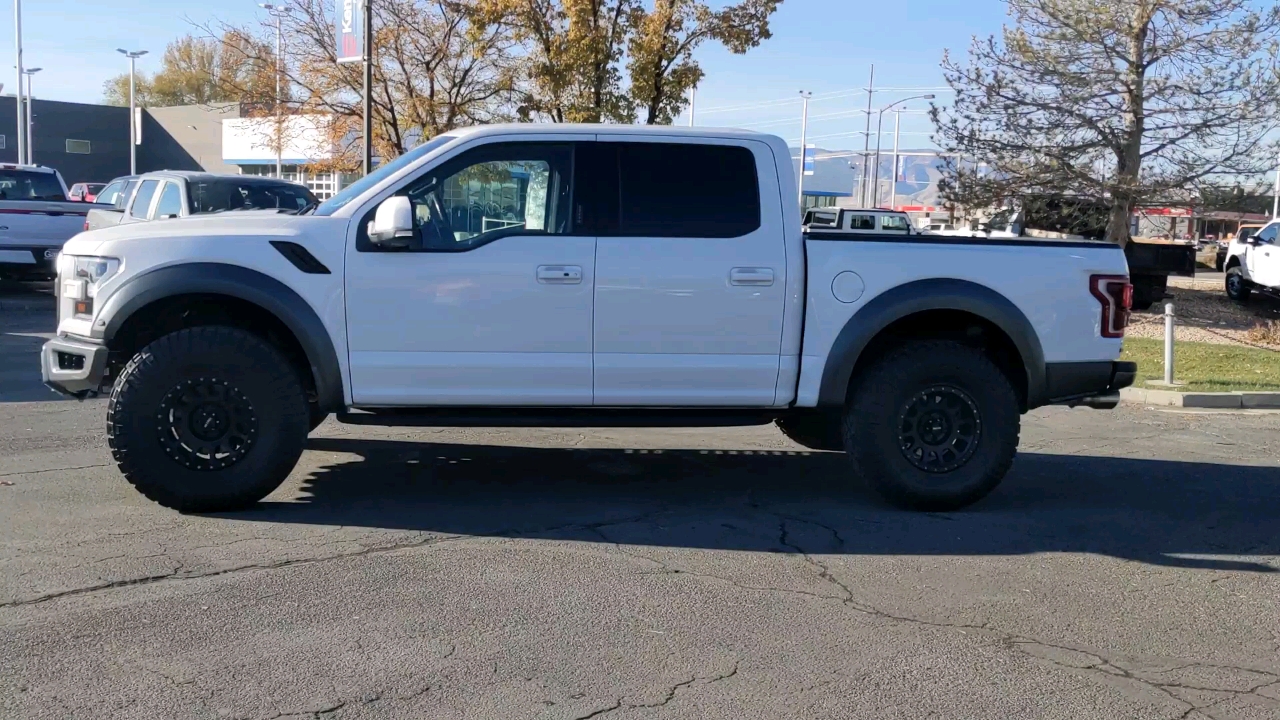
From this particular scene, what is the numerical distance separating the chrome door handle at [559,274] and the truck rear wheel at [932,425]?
5.77 ft

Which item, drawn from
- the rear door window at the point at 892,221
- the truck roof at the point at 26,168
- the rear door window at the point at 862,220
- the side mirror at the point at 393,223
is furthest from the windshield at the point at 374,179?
the rear door window at the point at 892,221

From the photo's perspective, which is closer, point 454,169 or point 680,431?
point 454,169

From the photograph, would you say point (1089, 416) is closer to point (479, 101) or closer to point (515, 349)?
point (515, 349)

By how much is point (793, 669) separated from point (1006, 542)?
2319 millimetres

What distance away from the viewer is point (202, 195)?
543 inches

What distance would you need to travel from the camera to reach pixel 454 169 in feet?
20.6

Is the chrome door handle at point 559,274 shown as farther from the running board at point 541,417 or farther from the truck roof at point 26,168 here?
the truck roof at point 26,168

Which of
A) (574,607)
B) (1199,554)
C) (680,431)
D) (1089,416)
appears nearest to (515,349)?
(574,607)

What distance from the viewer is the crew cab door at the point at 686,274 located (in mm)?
6262

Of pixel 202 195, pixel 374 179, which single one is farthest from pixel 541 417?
pixel 202 195

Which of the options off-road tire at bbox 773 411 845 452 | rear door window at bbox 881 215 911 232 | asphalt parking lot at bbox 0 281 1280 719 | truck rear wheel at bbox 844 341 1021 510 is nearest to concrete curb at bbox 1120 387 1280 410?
asphalt parking lot at bbox 0 281 1280 719

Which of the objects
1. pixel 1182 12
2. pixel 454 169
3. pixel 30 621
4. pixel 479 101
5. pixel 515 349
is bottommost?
pixel 30 621

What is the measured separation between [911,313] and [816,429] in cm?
169

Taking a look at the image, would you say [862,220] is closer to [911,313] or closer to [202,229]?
[911,313]
